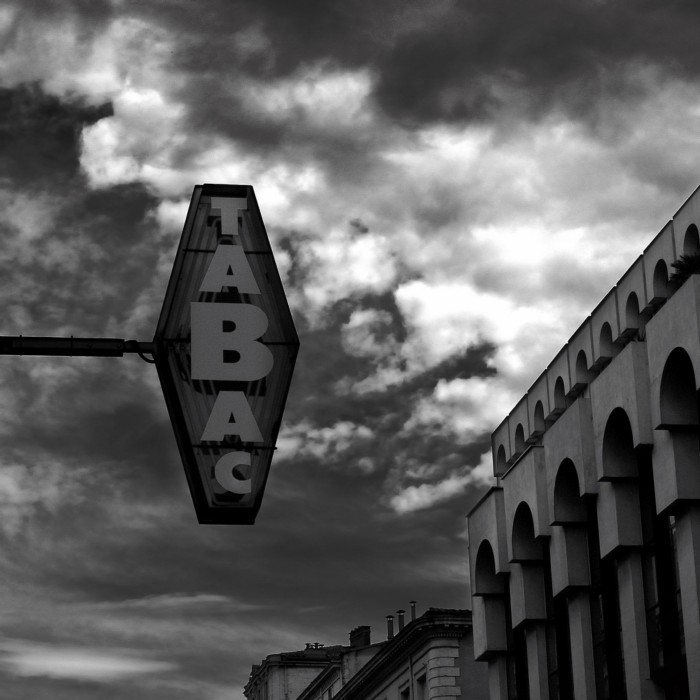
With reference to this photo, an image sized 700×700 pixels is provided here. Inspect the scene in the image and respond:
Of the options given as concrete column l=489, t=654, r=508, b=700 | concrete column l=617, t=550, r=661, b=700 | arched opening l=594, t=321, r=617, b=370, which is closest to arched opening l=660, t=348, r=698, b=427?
concrete column l=617, t=550, r=661, b=700

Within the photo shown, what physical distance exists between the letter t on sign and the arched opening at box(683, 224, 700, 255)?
25989 mm

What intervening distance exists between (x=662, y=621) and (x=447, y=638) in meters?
29.7

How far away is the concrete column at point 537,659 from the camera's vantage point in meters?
41.8

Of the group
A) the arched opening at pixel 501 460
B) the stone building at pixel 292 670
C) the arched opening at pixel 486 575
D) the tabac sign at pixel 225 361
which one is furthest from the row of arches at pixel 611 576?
the stone building at pixel 292 670

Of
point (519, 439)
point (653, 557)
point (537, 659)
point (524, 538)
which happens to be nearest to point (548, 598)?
point (537, 659)

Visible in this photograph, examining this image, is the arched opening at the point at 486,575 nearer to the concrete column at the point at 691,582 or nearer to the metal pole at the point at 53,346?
the concrete column at the point at 691,582

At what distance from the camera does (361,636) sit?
89188 mm

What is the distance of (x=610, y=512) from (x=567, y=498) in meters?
3.72

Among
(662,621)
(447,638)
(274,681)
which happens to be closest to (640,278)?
(662,621)

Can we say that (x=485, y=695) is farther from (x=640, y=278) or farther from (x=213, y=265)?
(x=213, y=265)

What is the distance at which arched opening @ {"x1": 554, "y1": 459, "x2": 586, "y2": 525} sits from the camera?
128ft

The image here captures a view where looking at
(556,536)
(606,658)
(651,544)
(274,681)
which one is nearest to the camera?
(651,544)

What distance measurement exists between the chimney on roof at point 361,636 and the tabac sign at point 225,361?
80.2m

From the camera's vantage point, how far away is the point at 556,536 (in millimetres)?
39781
